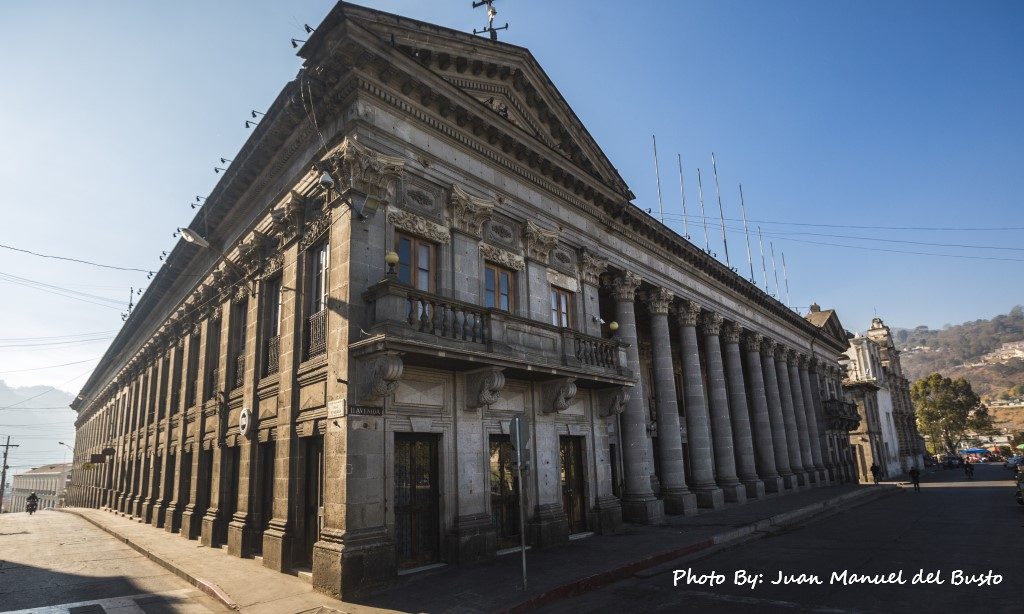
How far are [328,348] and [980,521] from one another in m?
21.0

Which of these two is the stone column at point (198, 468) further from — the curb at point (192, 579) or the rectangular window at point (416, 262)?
the rectangular window at point (416, 262)

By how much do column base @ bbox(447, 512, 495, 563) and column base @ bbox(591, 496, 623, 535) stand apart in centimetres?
462

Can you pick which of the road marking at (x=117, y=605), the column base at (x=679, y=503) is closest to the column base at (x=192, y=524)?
the road marking at (x=117, y=605)

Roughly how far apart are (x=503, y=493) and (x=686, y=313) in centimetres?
1461

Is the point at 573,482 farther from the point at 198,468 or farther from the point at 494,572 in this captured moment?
the point at 198,468

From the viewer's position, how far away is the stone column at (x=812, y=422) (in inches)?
1484

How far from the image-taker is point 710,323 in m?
27.0

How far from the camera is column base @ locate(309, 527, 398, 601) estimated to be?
9.77 metres

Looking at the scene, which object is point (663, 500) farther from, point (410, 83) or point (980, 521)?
point (410, 83)

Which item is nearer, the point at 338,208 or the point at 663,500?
the point at 338,208

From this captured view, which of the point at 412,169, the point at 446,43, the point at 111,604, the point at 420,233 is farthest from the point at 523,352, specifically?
the point at 111,604

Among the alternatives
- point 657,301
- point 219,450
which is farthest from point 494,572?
point 657,301

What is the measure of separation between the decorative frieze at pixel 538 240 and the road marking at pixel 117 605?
11534 mm

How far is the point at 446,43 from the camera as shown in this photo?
14.6m
